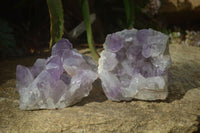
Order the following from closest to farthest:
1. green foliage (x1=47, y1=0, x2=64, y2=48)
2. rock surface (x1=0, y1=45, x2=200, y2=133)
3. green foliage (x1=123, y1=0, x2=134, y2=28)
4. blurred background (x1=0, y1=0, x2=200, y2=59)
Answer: rock surface (x1=0, y1=45, x2=200, y2=133)
green foliage (x1=47, y1=0, x2=64, y2=48)
green foliage (x1=123, y1=0, x2=134, y2=28)
blurred background (x1=0, y1=0, x2=200, y2=59)

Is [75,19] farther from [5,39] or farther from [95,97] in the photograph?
[95,97]

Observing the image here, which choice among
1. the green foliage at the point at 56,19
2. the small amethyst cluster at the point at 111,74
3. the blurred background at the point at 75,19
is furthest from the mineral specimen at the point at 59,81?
the blurred background at the point at 75,19

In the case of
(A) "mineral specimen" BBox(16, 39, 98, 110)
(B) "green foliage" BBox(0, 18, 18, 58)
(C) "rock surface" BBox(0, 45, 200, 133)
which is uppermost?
(B) "green foliage" BBox(0, 18, 18, 58)

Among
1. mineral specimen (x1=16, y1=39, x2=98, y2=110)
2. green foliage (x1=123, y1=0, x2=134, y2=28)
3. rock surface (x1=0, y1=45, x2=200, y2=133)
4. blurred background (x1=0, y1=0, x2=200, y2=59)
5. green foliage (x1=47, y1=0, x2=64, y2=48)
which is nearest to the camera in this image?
rock surface (x1=0, y1=45, x2=200, y2=133)

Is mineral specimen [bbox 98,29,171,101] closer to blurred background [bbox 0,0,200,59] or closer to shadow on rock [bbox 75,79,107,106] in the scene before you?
shadow on rock [bbox 75,79,107,106]

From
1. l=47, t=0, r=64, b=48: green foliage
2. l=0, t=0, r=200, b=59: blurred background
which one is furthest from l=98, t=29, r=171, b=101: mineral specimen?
l=0, t=0, r=200, b=59: blurred background

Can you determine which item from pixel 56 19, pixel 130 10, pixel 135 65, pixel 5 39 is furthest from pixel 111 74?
pixel 5 39

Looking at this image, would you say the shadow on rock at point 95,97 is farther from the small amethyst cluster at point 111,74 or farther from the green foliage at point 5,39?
the green foliage at point 5,39

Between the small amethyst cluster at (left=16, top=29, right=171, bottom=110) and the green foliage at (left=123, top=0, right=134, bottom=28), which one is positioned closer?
the small amethyst cluster at (left=16, top=29, right=171, bottom=110)
